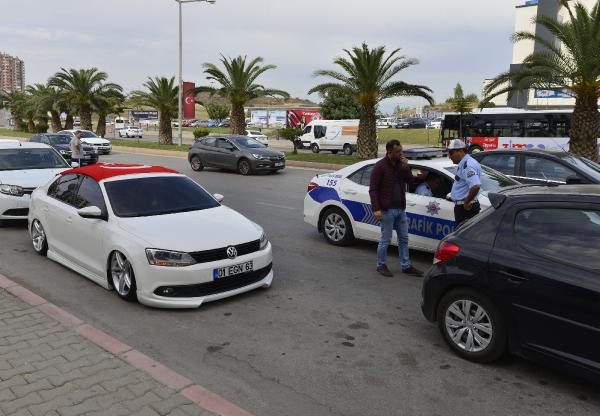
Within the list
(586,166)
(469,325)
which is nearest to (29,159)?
(469,325)

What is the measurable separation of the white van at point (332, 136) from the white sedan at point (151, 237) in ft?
92.1

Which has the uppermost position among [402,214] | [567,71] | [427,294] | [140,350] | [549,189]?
[567,71]

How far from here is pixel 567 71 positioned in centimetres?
1875

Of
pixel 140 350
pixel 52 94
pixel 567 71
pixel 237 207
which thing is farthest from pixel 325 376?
pixel 52 94

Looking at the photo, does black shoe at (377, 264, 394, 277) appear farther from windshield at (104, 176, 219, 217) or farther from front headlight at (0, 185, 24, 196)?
front headlight at (0, 185, 24, 196)

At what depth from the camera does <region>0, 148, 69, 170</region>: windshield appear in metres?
10.1

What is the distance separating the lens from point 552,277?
3789 millimetres

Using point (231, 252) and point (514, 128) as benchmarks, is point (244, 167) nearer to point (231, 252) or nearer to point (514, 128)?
point (231, 252)

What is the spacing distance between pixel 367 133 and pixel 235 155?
6.71 meters

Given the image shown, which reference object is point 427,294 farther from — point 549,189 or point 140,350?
point 140,350

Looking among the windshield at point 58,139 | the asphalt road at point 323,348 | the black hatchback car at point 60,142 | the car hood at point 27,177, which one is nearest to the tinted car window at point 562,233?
the asphalt road at point 323,348

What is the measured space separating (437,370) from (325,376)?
894mm

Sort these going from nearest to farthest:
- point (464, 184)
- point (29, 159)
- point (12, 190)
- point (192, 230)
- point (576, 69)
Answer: point (192, 230) → point (464, 184) → point (12, 190) → point (29, 159) → point (576, 69)

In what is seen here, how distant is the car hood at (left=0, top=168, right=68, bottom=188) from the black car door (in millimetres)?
8049
